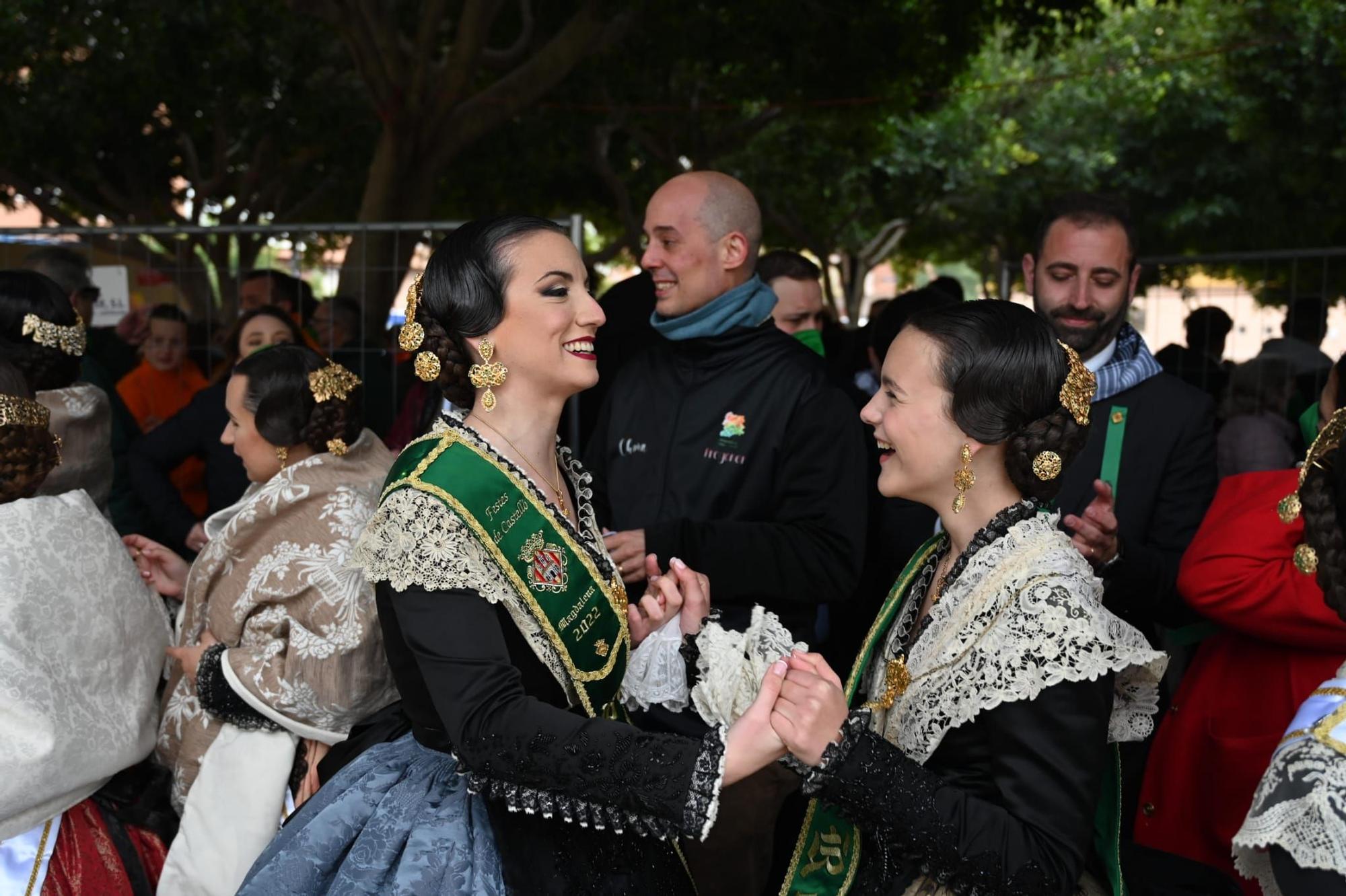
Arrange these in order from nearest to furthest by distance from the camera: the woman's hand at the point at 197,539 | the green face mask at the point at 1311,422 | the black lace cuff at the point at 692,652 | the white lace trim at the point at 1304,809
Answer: the white lace trim at the point at 1304,809, the black lace cuff at the point at 692,652, the green face mask at the point at 1311,422, the woman's hand at the point at 197,539

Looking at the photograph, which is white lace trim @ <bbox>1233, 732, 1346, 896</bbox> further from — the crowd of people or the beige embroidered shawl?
the beige embroidered shawl

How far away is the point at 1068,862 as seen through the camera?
2.30m

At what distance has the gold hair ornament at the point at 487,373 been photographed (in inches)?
103

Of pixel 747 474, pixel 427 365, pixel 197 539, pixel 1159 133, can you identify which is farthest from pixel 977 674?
pixel 1159 133

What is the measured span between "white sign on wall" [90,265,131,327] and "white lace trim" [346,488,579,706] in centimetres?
508

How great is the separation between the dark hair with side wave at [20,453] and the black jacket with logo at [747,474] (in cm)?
147

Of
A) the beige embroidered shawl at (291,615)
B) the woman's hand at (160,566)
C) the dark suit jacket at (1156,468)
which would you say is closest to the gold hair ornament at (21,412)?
the beige embroidered shawl at (291,615)

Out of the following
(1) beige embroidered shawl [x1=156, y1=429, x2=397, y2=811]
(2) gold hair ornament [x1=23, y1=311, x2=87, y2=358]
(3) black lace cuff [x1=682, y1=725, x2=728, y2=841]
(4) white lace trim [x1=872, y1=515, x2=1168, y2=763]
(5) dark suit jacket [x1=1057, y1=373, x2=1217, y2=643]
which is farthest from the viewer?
(2) gold hair ornament [x1=23, y1=311, x2=87, y2=358]

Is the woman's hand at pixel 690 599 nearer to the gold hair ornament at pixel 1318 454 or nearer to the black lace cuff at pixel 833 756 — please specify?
the black lace cuff at pixel 833 756

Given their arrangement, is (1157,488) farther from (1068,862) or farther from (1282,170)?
(1282,170)

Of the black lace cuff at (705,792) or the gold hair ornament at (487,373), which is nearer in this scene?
the black lace cuff at (705,792)

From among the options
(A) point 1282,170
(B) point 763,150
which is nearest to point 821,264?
(B) point 763,150

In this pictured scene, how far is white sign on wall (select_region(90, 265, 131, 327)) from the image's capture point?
6.95 meters

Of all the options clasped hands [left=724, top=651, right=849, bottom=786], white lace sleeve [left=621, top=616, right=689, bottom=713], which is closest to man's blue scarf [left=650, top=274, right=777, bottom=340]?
white lace sleeve [left=621, top=616, right=689, bottom=713]
